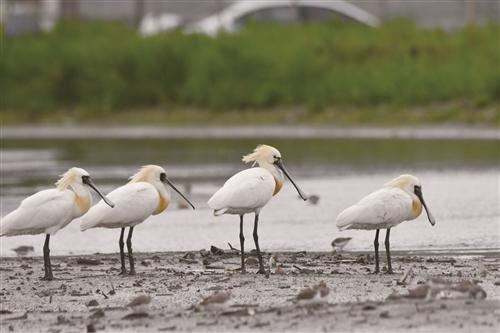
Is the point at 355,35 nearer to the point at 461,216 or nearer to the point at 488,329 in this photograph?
the point at 461,216

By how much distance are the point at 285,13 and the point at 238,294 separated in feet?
99.4

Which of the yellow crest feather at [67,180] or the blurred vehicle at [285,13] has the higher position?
the blurred vehicle at [285,13]

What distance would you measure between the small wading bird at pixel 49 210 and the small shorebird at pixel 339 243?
2631 millimetres

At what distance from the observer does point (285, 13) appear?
40.9 meters

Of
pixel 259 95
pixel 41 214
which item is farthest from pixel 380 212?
pixel 259 95

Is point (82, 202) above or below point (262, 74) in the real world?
below

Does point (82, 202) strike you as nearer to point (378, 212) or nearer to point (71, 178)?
point (71, 178)

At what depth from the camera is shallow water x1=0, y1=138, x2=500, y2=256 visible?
50.6 ft

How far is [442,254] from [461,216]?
3382 mm

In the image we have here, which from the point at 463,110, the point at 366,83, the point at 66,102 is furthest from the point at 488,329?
the point at 66,102

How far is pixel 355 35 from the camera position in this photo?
120 ft

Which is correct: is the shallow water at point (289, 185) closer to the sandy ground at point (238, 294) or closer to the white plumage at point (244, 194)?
the sandy ground at point (238, 294)

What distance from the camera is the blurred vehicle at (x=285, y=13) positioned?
1586 inches

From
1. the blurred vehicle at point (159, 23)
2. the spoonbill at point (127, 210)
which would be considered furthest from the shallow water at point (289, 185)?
the blurred vehicle at point (159, 23)
